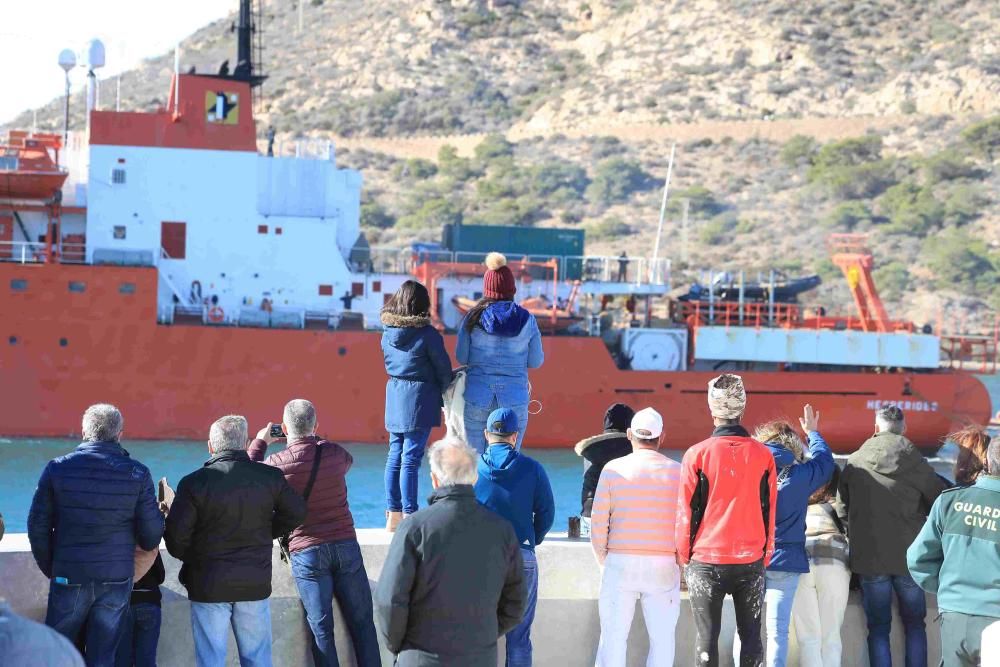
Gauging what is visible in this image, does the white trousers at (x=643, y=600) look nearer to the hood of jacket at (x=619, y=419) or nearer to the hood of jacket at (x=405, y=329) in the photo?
the hood of jacket at (x=619, y=419)

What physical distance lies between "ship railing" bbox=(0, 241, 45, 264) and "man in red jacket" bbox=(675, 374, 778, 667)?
1570 centimetres

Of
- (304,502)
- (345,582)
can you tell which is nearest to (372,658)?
(345,582)

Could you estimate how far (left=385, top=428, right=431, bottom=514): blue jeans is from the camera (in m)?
6.25

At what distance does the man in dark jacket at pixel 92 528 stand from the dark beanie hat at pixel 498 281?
76.3 inches

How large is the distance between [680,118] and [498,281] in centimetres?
6409

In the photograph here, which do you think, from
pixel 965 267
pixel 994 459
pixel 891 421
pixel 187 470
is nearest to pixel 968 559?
pixel 994 459

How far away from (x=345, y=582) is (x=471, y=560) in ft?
4.35

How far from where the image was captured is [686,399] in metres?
20.8

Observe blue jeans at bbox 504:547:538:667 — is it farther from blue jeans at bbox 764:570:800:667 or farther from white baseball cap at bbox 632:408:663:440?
blue jeans at bbox 764:570:800:667

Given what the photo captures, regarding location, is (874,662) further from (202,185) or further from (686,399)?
(202,185)

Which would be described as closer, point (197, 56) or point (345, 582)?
point (345, 582)

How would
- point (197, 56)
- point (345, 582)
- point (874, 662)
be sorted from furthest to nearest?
point (197, 56)
point (874, 662)
point (345, 582)

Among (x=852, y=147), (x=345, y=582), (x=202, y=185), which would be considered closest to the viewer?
(x=345, y=582)

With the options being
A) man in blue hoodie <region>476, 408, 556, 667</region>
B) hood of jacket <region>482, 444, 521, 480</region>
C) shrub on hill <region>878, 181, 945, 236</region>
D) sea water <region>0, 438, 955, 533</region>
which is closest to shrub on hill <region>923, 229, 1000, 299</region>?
shrub on hill <region>878, 181, 945, 236</region>
